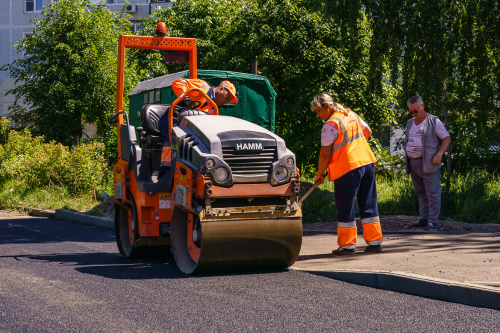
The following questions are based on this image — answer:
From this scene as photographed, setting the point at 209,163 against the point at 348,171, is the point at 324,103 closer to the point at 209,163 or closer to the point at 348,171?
the point at 348,171

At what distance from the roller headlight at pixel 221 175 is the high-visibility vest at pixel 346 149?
5.11 ft

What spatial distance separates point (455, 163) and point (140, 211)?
16.6 meters

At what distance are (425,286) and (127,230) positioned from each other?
3903mm

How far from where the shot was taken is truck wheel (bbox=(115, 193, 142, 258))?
279 inches

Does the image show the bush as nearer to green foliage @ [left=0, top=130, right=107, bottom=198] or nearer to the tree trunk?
green foliage @ [left=0, top=130, right=107, bottom=198]

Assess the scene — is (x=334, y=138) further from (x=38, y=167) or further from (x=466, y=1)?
(x=38, y=167)

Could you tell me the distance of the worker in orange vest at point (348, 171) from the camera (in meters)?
6.77

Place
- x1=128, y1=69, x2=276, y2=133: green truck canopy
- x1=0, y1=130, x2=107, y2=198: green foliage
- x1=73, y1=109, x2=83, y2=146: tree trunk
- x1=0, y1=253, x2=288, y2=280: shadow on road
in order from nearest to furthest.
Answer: x1=0, y1=253, x2=288, y2=280: shadow on road < x1=128, y1=69, x2=276, y2=133: green truck canopy < x1=0, y1=130, x2=107, y2=198: green foliage < x1=73, y1=109, x2=83, y2=146: tree trunk

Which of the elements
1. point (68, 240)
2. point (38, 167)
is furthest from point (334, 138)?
point (38, 167)

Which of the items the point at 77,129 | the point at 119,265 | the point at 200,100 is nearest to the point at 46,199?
the point at 119,265

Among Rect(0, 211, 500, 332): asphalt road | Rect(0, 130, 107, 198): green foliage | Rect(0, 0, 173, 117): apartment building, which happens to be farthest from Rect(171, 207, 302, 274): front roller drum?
Rect(0, 0, 173, 117): apartment building

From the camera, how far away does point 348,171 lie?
6.76 metres

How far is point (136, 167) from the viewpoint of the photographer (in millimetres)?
7047

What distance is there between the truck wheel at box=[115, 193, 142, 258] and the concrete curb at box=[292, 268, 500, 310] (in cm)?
235
